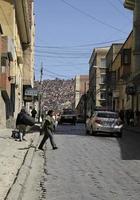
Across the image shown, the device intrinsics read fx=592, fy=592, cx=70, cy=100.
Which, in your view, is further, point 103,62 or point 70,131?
point 103,62

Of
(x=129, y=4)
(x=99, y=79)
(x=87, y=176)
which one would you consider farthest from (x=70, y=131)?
(x=99, y=79)

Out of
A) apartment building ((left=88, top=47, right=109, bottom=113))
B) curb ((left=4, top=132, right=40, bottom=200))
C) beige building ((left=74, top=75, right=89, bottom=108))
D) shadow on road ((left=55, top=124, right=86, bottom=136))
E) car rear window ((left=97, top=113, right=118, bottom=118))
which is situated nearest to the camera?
curb ((left=4, top=132, right=40, bottom=200))

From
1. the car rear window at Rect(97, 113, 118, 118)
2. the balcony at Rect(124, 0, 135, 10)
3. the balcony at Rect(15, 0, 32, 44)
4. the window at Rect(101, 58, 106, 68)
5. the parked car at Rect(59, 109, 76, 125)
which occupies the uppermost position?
the balcony at Rect(124, 0, 135, 10)

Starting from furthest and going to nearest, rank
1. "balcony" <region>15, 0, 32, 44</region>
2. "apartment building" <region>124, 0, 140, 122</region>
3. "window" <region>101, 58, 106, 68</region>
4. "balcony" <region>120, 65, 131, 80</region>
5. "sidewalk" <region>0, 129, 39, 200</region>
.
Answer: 1. "window" <region>101, 58, 106, 68</region>
2. "balcony" <region>120, 65, 131, 80</region>
3. "apartment building" <region>124, 0, 140, 122</region>
4. "balcony" <region>15, 0, 32, 44</region>
5. "sidewalk" <region>0, 129, 39, 200</region>

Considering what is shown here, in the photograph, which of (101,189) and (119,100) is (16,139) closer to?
(101,189)

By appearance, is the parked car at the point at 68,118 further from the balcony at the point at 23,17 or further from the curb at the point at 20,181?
the curb at the point at 20,181

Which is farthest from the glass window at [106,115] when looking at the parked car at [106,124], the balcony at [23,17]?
the balcony at [23,17]

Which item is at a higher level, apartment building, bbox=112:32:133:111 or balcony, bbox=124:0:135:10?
balcony, bbox=124:0:135:10

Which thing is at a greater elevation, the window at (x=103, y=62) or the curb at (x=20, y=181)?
the window at (x=103, y=62)

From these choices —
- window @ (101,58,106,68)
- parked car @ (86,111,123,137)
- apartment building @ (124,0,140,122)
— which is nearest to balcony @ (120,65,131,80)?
apartment building @ (124,0,140,122)

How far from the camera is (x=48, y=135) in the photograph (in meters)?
22.7

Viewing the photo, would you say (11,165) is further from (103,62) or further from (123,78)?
(103,62)

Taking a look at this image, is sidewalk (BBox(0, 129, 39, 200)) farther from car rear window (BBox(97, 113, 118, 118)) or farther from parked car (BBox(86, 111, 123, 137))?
car rear window (BBox(97, 113, 118, 118))

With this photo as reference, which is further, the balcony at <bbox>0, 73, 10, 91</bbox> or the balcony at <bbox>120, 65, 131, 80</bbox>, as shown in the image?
the balcony at <bbox>120, 65, 131, 80</bbox>
